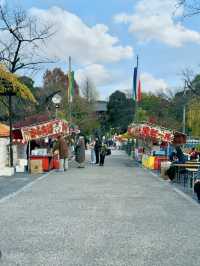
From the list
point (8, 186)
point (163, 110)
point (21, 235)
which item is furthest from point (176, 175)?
point (163, 110)

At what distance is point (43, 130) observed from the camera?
963 inches

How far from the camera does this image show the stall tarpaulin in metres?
23.3

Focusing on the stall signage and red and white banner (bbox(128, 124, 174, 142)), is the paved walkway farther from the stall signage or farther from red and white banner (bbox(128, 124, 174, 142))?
red and white banner (bbox(128, 124, 174, 142))

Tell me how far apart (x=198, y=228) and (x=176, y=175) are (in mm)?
9853

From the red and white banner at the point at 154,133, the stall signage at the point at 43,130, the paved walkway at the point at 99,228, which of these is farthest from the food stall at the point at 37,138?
the paved walkway at the point at 99,228

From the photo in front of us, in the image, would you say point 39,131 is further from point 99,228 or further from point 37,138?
point 99,228

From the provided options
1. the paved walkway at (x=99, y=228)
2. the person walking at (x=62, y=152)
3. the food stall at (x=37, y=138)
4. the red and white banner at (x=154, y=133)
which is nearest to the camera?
the paved walkway at (x=99, y=228)

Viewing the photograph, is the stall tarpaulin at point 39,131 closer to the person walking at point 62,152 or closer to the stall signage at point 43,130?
the stall signage at point 43,130

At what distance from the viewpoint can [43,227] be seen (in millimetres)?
8445

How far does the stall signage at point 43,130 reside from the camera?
2359 centimetres

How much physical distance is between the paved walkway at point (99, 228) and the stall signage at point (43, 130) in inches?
378

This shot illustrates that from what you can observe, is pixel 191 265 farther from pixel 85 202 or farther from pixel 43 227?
pixel 85 202

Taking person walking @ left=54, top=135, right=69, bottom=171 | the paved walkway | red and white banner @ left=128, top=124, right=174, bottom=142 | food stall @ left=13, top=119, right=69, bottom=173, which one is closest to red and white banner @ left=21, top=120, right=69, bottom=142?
food stall @ left=13, top=119, right=69, bottom=173

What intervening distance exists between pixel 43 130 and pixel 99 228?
53.9 feet
